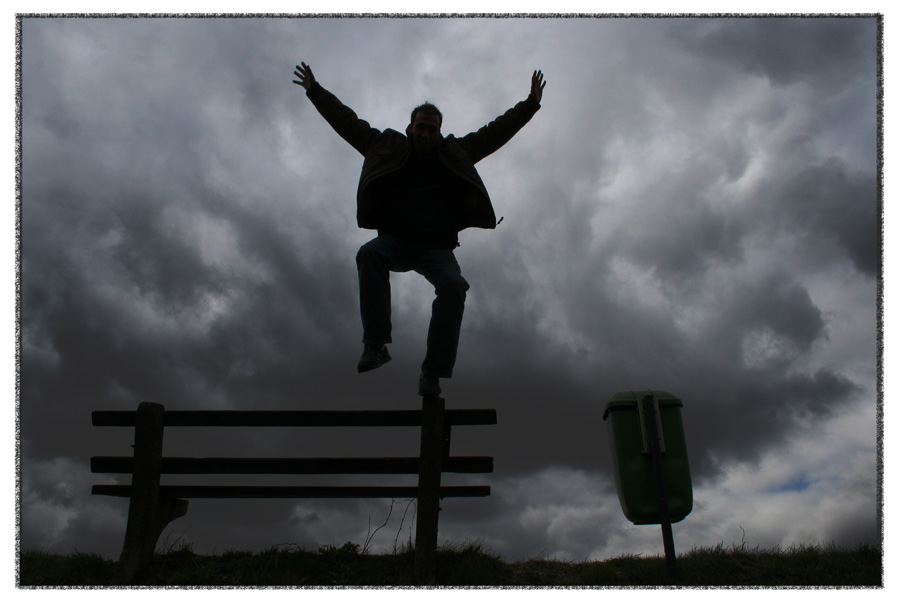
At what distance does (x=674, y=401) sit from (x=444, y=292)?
6.62 feet

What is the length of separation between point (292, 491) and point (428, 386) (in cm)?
139

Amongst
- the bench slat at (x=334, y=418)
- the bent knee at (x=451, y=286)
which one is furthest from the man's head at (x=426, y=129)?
the bench slat at (x=334, y=418)

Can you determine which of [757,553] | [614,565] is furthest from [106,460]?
[757,553]

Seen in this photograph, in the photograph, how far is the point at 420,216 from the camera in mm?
5492

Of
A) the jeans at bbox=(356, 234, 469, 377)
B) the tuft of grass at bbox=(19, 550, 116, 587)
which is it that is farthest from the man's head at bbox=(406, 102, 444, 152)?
the tuft of grass at bbox=(19, 550, 116, 587)

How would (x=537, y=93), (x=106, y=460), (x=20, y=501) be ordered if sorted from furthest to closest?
(x=537, y=93) < (x=106, y=460) < (x=20, y=501)

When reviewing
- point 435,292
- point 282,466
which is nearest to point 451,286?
point 435,292

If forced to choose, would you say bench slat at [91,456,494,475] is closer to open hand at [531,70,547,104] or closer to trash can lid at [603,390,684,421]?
trash can lid at [603,390,684,421]

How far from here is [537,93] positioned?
5.99 metres

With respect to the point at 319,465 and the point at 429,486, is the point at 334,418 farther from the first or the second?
the point at 429,486

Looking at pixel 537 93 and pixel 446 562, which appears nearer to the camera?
pixel 446 562

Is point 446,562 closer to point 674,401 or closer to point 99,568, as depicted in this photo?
point 674,401

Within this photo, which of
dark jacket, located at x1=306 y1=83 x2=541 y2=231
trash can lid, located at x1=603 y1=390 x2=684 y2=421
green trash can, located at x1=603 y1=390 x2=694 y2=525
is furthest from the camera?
dark jacket, located at x1=306 y1=83 x2=541 y2=231

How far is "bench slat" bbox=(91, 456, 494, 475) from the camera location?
5160 millimetres
